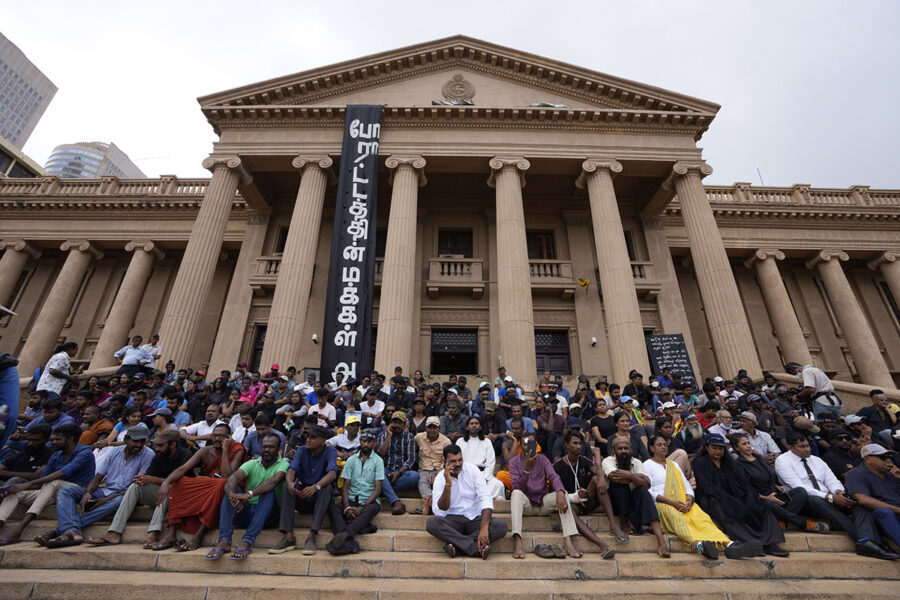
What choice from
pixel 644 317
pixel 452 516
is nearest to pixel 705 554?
pixel 452 516

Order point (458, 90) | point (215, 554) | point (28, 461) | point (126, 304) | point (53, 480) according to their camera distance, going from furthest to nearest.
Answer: point (126, 304) < point (458, 90) < point (28, 461) < point (53, 480) < point (215, 554)

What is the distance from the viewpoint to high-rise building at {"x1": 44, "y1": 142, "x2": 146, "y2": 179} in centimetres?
7781

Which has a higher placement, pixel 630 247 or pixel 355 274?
pixel 630 247

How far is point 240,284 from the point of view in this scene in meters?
16.7

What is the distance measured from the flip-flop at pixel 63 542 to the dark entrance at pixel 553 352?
1372 centimetres

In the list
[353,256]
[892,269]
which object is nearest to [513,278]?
[353,256]

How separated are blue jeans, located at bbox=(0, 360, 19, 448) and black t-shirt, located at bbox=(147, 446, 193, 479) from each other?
1.58 m

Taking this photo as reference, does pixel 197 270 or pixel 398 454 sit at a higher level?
pixel 197 270

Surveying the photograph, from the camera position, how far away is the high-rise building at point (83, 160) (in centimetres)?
7781

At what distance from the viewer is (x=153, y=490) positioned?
5.30 metres

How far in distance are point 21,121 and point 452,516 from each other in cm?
8459

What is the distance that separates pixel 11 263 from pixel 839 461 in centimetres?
2990

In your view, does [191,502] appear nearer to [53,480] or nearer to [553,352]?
[53,480]

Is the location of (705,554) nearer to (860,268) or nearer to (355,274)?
(355,274)
